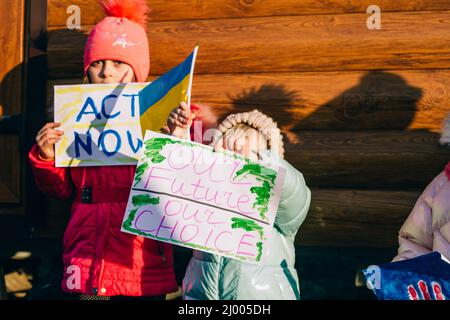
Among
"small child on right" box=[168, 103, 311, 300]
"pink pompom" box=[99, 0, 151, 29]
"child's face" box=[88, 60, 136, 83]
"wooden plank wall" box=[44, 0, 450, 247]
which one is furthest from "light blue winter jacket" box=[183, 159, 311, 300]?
"pink pompom" box=[99, 0, 151, 29]

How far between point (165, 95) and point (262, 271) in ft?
2.91

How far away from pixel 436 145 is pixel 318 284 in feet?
3.38

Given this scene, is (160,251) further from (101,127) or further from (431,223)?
(431,223)

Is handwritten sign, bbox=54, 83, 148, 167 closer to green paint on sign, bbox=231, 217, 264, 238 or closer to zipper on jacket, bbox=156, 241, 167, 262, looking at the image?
zipper on jacket, bbox=156, 241, 167, 262

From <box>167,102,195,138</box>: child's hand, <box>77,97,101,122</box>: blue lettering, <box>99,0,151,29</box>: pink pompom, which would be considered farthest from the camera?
<box>99,0,151,29</box>: pink pompom

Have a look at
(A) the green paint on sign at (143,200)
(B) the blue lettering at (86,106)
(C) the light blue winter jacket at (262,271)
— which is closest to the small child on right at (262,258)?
(C) the light blue winter jacket at (262,271)

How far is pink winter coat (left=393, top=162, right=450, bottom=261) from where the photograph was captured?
268cm

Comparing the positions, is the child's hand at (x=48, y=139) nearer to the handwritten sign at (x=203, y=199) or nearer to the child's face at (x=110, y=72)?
the child's face at (x=110, y=72)

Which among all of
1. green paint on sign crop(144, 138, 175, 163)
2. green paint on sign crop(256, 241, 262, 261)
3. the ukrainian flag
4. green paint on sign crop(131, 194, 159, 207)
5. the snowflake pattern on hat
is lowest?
green paint on sign crop(256, 241, 262, 261)

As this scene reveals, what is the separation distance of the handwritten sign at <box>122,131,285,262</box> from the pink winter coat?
27.0 inches

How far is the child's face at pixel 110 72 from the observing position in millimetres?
3189
